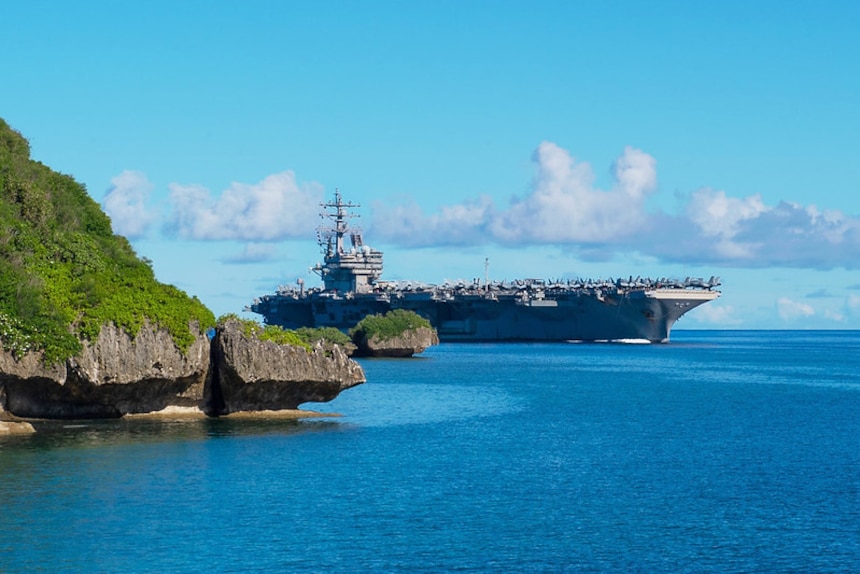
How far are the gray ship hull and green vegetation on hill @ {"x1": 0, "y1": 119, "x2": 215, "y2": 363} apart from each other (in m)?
80.5

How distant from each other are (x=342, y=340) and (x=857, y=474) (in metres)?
55.8

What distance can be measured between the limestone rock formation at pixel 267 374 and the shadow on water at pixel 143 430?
26.4 inches

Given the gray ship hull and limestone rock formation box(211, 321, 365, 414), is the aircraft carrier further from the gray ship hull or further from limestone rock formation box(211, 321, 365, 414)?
limestone rock formation box(211, 321, 365, 414)

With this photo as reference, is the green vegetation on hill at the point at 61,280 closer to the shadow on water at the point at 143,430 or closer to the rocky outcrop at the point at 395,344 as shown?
the shadow on water at the point at 143,430

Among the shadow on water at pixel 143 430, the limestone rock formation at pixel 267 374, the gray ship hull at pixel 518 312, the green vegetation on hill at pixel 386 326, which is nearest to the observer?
the shadow on water at pixel 143 430

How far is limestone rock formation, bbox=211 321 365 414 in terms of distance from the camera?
1357 inches

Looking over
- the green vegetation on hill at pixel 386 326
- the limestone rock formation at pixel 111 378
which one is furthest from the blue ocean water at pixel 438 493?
the green vegetation on hill at pixel 386 326

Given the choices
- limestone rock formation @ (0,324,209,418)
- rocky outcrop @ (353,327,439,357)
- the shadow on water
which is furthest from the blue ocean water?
rocky outcrop @ (353,327,439,357)

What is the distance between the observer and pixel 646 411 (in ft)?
149

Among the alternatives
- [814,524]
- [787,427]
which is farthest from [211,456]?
[787,427]

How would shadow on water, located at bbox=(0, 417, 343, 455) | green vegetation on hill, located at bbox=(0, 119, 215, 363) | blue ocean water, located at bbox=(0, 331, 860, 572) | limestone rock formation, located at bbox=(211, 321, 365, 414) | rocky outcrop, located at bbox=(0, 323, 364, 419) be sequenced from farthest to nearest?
limestone rock formation, located at bbox=(211, 321, 365, 414)
rocky outcrop, located at bbox=(0, 323, 364, 419)
green vegetation on hill, located at bbox=(0, 119, 215, 363)
shadow on water, located at bbox=(0, 417, 343, 455)
blue ocean water, located at bbox=(0, 331, 860, 572)

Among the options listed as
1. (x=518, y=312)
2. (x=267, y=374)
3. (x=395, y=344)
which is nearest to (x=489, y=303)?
(x=518, y=312)

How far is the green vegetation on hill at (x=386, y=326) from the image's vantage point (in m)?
87.2

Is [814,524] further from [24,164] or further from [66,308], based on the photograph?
[24,164]
